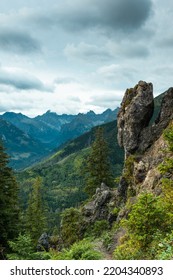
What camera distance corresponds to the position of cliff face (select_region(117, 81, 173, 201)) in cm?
3678

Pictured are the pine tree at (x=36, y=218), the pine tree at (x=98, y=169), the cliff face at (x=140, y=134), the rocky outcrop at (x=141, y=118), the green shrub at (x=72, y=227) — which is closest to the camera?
the cliff face at (x=140, y=134)

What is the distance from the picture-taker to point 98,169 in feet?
190

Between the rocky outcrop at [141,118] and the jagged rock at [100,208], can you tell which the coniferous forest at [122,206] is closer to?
the jagged rock at [100,208]

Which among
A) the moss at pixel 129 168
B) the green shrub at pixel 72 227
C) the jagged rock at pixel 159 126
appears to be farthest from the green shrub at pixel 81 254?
the green shrub at pixel 72 227

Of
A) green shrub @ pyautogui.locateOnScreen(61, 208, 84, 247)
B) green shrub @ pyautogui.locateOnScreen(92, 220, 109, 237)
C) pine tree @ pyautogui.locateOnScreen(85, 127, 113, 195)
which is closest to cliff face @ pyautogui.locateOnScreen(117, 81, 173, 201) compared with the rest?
green shrub @ pyautogui.locateOnScreen(92, 220, 109, 237)

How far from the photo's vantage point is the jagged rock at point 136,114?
43.3 m

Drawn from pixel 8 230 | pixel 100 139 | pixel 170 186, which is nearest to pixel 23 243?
pixel 170 186

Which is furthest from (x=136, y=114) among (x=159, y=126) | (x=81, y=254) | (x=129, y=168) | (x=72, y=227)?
(x=81, y=254)

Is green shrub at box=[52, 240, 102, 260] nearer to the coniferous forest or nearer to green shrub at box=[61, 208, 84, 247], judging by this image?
the coniferous forest

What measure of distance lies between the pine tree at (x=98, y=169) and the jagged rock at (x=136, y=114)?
1282 cm

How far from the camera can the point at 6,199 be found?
28844 mm

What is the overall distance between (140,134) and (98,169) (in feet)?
55.0

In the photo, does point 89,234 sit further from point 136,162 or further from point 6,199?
point 6,199

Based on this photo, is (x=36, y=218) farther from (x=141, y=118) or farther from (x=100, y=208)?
(x=141, y=118)
